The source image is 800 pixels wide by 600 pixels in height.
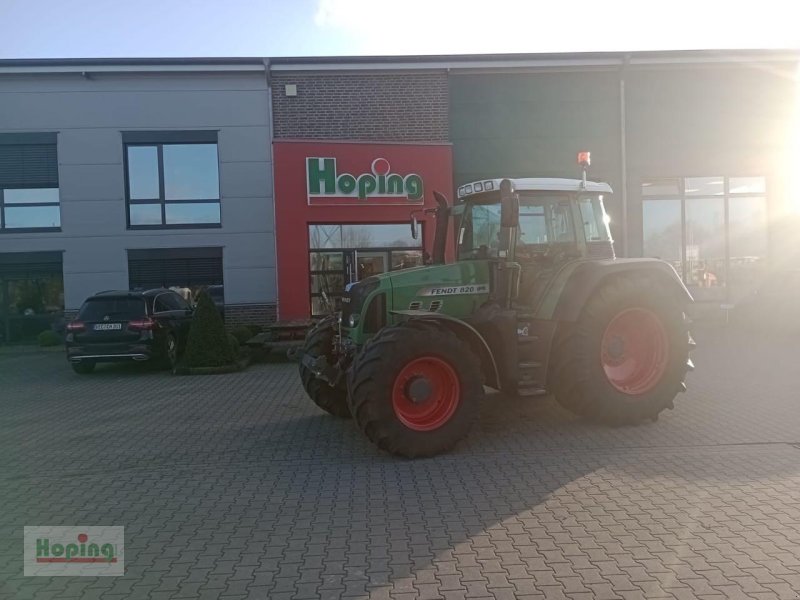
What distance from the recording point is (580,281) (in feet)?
22.8

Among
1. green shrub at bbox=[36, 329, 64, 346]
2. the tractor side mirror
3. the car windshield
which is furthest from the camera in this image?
green shrub at bbox=[36, 329, 64, 346]

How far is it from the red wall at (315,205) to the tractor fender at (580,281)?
30.7 ft

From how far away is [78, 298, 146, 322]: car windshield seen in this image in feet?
41.3

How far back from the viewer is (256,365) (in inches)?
540

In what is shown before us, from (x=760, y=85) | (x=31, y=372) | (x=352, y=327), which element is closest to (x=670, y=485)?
(x=352, y=327)

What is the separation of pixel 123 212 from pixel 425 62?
8.55 meters

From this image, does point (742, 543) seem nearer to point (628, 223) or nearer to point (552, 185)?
point (552, 185)

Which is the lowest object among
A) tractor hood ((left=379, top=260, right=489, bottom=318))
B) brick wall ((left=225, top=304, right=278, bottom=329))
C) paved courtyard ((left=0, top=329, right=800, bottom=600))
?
paved courtyard ((left=0, top=329, right=800, bottom=600))

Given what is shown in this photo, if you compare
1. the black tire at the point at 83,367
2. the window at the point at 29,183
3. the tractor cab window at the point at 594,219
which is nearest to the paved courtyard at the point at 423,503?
the tractor cab window at the point at 594,219

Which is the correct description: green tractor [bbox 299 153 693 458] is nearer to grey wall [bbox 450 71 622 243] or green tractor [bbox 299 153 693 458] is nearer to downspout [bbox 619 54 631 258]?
grey wall [bbox 450 71 622 243]

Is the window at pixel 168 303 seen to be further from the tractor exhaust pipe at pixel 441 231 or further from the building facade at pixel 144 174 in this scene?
the tractor exhaust pipe at pixel 441 231

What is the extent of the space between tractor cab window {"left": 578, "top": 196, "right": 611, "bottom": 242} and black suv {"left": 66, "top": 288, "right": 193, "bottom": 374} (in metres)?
8.53

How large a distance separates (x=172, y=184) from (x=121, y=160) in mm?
1361

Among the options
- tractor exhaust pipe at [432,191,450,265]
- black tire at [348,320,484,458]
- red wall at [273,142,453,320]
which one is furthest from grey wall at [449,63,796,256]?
black tire at [348,320,484,458]
